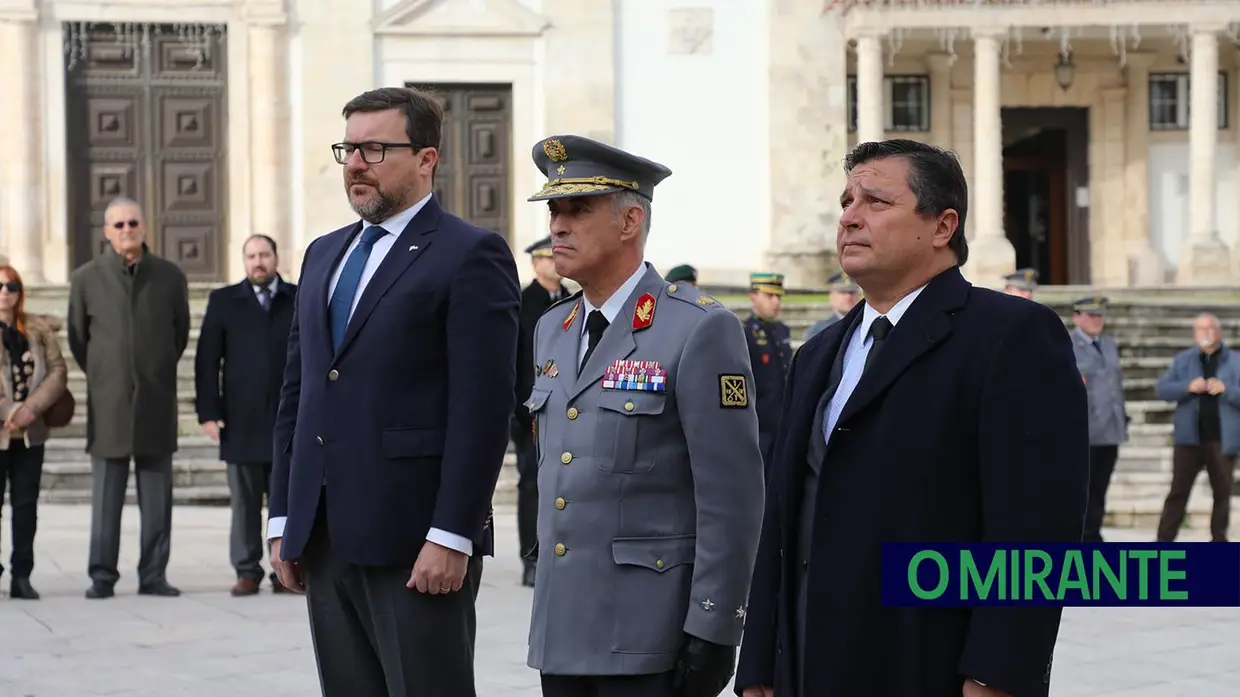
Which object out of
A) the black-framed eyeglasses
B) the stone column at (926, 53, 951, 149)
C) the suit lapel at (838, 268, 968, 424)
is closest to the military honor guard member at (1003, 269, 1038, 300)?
the black-framed eyeglasses

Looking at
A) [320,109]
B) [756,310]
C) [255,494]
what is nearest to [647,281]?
[255,494]

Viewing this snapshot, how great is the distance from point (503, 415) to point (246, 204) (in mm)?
21021

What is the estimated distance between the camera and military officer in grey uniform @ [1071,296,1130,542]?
13305 mm

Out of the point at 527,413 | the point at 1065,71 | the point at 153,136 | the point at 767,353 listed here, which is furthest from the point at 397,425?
the point at 1065,71

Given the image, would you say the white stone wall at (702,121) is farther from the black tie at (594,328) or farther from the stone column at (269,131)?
the black tie at (594,328)

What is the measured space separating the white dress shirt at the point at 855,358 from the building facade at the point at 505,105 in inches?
833

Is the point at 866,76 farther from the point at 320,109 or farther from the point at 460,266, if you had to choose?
the point at 460,266

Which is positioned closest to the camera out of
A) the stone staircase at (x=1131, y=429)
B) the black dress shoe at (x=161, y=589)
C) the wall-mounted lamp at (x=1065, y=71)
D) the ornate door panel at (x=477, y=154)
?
the black dress shoe at (x=161, y=589)

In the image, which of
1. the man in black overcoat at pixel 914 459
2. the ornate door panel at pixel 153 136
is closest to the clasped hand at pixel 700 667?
the man in black overcoat at pixel 914 459

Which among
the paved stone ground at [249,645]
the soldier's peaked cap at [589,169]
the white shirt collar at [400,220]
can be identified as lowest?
the paved stone ground at [249,645]

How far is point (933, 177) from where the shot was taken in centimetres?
374

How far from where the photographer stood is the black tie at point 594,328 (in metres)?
4.43

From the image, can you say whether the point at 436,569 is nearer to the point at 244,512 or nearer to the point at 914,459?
the point at 914,459

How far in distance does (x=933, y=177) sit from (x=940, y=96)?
26.1 m
